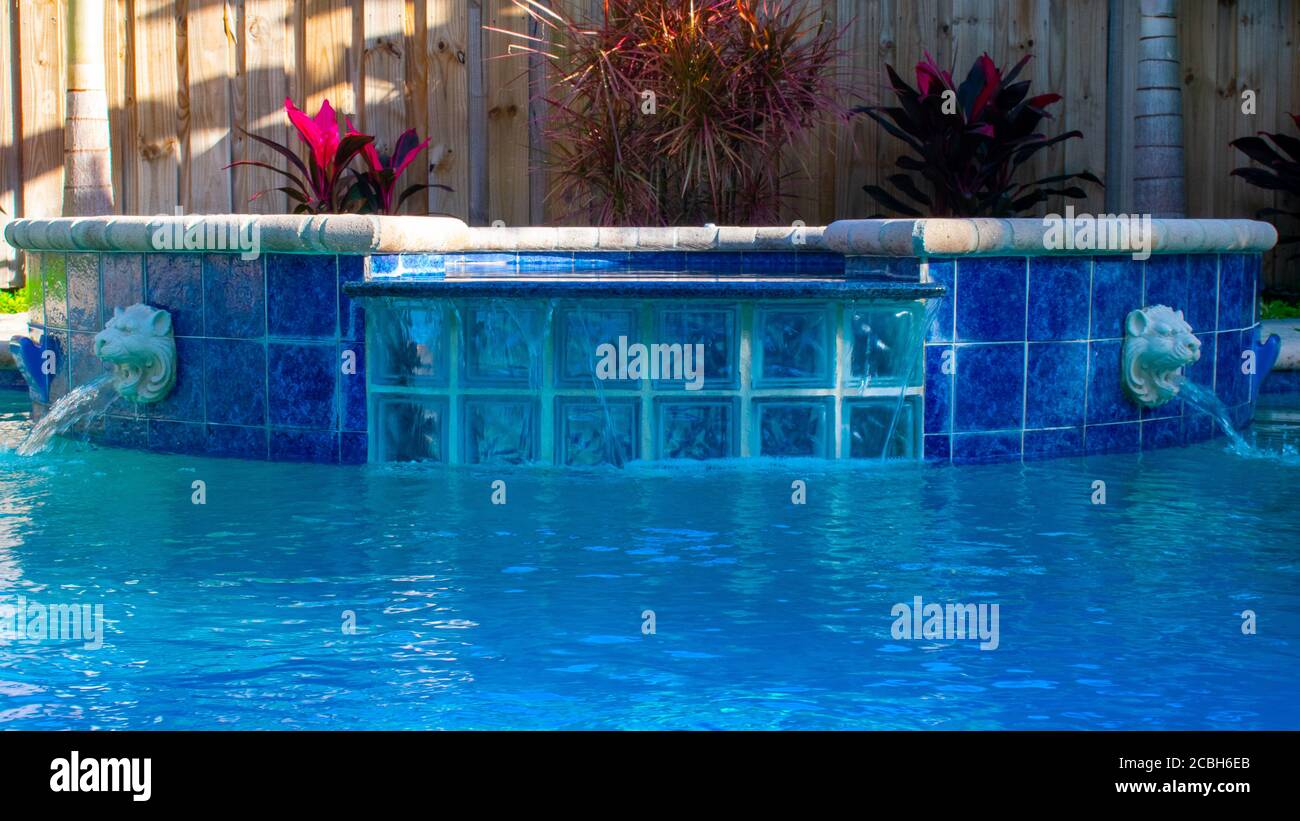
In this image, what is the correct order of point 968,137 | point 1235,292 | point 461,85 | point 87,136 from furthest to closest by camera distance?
point 461,85
point 968,137
point 87,136
point 1235,292

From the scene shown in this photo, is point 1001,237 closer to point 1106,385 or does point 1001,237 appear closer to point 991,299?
point 991,299

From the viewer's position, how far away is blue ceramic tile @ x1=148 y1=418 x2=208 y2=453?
502cm

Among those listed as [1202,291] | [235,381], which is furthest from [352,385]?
[1202,291]

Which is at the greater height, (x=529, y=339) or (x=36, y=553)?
(x=529, y=339)

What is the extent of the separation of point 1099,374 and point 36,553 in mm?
3249

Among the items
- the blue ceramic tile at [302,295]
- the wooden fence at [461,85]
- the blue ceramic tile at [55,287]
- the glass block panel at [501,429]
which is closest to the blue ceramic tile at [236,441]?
the blue ceramic tile at [302,295]

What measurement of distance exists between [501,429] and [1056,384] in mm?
1774

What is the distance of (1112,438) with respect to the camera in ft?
16.5

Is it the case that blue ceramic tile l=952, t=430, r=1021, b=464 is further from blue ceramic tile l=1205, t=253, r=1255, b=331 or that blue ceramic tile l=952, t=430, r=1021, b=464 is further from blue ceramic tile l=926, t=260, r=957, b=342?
blue ceramic tile l=1205, t=253, r=1255, b=331

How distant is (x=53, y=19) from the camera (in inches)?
324

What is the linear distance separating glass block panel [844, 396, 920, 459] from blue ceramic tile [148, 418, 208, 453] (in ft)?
6.89

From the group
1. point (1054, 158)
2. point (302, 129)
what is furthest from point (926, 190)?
point (302, 129)

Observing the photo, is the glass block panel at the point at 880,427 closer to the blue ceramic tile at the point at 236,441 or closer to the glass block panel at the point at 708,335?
the glass block panel at the point at 708,335

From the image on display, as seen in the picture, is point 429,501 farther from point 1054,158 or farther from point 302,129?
point 1054,158
